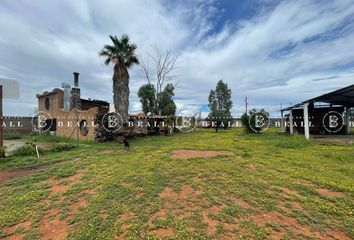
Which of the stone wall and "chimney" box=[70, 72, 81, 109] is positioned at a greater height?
"chimney" box=[70, 72, 81, 109]

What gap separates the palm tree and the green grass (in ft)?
30.2

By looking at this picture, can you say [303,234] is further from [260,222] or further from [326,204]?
[326,204]

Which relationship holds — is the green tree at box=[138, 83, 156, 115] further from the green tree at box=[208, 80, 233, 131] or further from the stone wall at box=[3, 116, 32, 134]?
the stone wall at box=[3, 116, 32, 134]

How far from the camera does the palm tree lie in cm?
1442

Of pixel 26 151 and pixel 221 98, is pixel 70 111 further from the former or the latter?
pixel 221 98

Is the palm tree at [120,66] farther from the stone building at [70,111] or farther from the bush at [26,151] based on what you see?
the bush at [26,151]

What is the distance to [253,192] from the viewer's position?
391 cm

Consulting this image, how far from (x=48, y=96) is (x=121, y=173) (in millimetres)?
18536

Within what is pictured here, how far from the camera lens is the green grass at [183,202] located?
275 centimetres

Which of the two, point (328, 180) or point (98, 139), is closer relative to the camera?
point (328, 180)

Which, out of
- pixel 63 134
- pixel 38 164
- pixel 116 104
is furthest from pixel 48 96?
pixel 38 164

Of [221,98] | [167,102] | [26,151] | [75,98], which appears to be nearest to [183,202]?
[26,151]

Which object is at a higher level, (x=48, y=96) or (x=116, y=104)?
(x=48, y=96)

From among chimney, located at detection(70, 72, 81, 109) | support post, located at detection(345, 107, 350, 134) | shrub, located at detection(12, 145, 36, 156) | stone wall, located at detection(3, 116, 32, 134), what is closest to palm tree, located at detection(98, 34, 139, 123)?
chimney, located at detection(70, 72, 81, 109)
